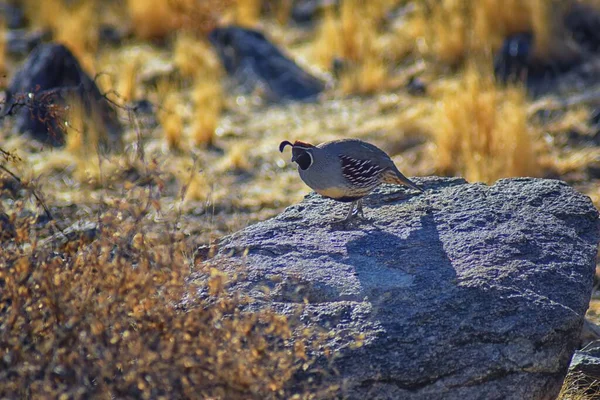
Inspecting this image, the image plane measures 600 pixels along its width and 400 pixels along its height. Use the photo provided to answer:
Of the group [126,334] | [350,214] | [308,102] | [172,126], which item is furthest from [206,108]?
[126,334]

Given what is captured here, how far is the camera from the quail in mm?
4887

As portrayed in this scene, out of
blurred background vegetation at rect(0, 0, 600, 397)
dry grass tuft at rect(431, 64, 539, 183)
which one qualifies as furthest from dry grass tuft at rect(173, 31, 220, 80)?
dry grass tuft at rect(431, 64, 539, 183)

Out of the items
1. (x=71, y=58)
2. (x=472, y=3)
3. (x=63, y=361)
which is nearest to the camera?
(x=63, y=361)

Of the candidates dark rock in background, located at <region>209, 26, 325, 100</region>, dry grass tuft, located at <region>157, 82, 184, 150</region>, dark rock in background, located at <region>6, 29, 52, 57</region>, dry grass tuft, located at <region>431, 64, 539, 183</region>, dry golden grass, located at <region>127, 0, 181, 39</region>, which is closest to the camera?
dry grass tuft, located at <region>431, 64, 539, 183</region>

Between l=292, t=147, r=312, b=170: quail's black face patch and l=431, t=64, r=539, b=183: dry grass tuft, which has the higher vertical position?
l=431, t=64, r=539, b=183: dry grass tuft

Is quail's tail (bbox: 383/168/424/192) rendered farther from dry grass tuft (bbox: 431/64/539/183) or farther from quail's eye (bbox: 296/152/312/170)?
dry grass tuft (bbox: 431/64/539/183)

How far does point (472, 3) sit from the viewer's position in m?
10.6

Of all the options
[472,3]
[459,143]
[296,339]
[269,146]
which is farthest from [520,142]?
[296,339]

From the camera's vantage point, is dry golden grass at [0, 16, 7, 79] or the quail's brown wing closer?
the quail's brown wing

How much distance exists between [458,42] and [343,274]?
6593 mm

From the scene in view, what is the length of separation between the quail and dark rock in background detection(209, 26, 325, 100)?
18.0 ft

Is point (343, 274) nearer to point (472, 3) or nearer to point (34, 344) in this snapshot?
point (34, 344)

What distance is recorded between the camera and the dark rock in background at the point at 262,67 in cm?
1067

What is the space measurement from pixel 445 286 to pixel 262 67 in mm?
7239
